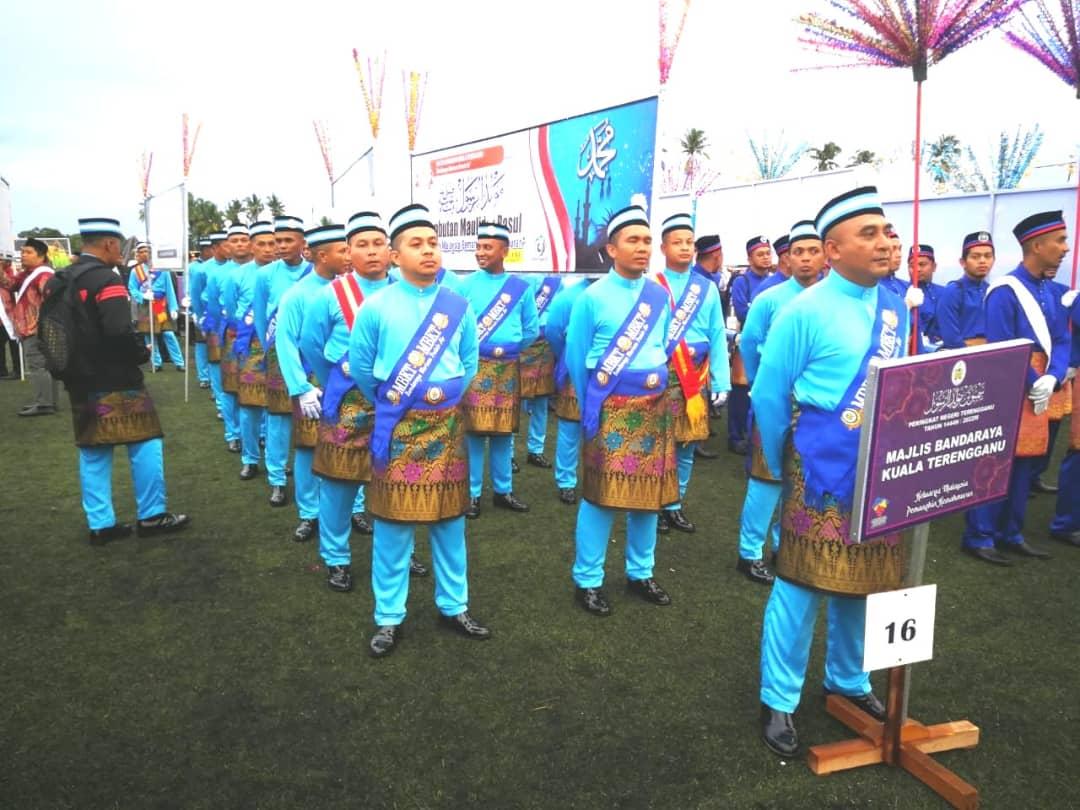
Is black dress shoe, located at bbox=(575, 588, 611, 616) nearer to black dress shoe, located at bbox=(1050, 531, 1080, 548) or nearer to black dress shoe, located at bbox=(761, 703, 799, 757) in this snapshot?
black dress shoe, located at bbox=(761, 703, 799, 757)

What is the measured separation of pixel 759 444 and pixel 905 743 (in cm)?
188

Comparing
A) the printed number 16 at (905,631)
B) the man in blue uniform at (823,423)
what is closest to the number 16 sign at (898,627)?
the printed number 16 at (905,631)

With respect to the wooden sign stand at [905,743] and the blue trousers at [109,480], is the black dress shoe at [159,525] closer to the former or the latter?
the blue trousers at [109,480]

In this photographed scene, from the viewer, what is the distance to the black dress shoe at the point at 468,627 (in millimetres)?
3693

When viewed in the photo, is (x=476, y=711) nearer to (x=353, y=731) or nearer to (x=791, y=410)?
(x=353, y=731)

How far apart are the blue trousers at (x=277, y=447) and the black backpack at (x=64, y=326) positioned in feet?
5.16

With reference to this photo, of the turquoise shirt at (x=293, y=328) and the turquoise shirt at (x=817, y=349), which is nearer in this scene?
the turquoise shirt at (x=817, y=349)

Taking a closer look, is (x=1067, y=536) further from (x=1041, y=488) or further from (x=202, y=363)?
(x=202, y=363)

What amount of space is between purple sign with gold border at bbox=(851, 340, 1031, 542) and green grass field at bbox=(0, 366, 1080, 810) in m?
1.08

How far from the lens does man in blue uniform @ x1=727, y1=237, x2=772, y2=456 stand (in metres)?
7.43

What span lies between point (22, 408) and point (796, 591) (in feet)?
33.3

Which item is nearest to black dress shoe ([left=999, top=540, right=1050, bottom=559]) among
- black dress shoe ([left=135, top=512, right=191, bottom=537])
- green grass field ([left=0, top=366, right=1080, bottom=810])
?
green grass field ([left=0, top=366, right=1080, bottom=810])

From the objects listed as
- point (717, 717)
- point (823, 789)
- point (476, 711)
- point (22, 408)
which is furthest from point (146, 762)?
point (22, 408)

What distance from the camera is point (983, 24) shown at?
2492 mm
